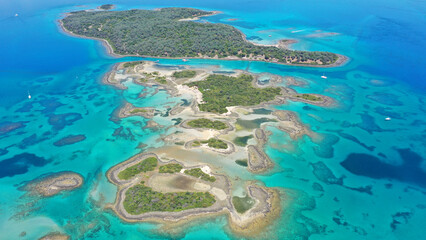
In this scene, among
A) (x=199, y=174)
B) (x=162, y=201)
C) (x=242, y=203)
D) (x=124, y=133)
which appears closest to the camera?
(x=162, y=201)

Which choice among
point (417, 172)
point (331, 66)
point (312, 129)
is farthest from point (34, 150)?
point (331, 66)

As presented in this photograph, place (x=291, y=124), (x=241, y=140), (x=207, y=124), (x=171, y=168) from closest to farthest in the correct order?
1. (x=171, y=168)
2. (x=241, y=140)
3. (x=207, y=124)
4. (x=291, y=124)

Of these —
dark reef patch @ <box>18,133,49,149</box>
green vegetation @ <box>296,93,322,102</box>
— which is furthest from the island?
dark reef patch @ <box>18,133,49,149</box>

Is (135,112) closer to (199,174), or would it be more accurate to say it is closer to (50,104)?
(50,104)

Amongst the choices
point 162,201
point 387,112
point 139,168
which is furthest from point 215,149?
point 387,112

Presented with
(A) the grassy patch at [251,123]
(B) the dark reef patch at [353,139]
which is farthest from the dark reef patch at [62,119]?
(B) the dark reef patch at [353,139]

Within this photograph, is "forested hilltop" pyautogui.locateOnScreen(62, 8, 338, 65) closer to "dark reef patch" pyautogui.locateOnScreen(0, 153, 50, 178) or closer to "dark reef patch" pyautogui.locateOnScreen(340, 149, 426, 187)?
"dark reef patch" pyautogui.locateOnScreen(340, 149, 426, 187)

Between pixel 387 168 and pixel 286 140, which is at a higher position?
pixel 286 140
